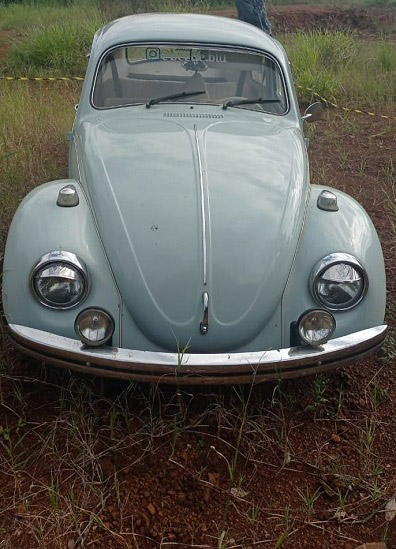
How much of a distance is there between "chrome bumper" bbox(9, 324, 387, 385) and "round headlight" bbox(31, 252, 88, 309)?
131mm

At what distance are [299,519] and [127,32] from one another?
279 centimetres

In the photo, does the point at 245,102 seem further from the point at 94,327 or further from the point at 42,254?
the point at 94,327

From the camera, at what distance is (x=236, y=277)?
8.10ft

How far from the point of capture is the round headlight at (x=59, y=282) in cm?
244

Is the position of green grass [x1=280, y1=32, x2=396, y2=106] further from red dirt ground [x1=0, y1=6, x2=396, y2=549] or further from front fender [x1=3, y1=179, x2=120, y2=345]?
front fender [x1=3, y1=179, x2=120, y2=345]

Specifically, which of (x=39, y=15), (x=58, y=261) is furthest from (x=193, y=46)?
(x=39, y=15)

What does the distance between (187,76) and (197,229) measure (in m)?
1.49

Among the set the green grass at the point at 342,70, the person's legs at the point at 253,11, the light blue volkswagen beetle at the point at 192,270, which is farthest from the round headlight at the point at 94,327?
the person's legs at the point at 253,11

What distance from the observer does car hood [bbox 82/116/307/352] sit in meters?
2.44

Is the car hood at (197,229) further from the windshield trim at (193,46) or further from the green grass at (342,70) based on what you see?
the green grass at (342,70)

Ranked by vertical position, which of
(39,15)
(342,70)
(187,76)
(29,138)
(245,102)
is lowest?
(342,70)

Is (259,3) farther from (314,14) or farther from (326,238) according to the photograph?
(314,14)

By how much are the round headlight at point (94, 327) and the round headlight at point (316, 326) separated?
72 cm

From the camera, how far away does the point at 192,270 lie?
2455mm
